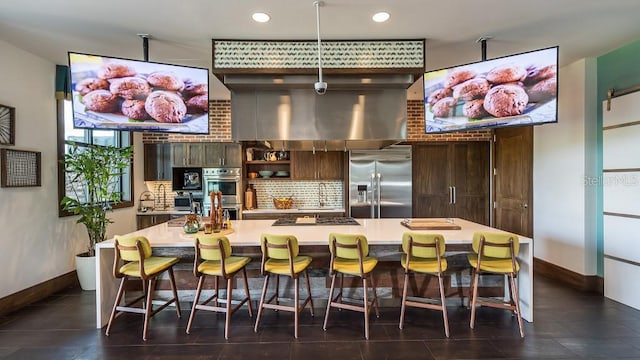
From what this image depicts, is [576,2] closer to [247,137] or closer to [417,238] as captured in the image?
[417,238]

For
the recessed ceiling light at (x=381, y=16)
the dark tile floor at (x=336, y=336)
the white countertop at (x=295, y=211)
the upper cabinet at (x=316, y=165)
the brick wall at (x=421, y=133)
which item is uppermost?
the recessed ceiling light at (x=381, y=16)

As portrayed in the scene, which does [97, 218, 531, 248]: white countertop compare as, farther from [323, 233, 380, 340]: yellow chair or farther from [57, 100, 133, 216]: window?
[57, 100, 133, 216]: window

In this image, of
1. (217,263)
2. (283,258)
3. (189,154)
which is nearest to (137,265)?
(217,263)

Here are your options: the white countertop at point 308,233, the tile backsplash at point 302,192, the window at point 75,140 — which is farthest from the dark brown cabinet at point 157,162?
the white countertop at point 308,233

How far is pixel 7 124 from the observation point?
3459 mm

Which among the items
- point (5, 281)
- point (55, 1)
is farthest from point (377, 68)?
point (5, 281)

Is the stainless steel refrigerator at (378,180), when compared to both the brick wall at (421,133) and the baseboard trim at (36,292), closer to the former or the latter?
the brick wall at (421,133)

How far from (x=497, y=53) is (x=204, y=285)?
13.2 ft

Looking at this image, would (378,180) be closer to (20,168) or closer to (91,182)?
(91,182)

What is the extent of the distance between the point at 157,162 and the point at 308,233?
3.87 m

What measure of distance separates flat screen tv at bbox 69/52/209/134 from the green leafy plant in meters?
1.41

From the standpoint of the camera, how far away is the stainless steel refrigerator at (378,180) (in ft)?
19.1

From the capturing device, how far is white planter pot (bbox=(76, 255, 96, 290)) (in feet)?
13.5

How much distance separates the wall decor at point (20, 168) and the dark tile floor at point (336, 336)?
4.35 feet
